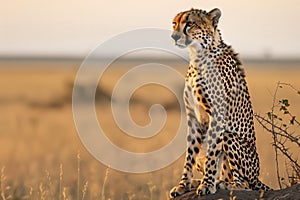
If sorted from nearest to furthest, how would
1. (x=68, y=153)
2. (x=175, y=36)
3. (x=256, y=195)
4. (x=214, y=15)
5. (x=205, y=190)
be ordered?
1. (x=256, y=195)
2. (x=205, y=190)
3. (x=175, y=36)
4. (x=214, y=15)
5. (x=68, y=153)

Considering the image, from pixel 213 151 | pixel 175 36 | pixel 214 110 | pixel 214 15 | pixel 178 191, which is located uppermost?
pixel 214 15

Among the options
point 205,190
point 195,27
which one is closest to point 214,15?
point 195,27

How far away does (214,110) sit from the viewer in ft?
20.6

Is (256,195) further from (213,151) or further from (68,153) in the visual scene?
(68,153)

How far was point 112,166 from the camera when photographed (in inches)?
473

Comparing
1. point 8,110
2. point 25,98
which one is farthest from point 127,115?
point 25,98

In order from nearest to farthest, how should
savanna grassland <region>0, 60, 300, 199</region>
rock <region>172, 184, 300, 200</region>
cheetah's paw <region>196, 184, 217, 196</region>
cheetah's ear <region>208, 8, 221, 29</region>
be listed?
rock <region>172, 184, 300, 200</region>, cheetah's paw <region>196, 184, 217, 196</region>, cheetah's ear <region>208, 8, 221, 29</region>, savanna grassland <region>0, 60, 300, 199</region>

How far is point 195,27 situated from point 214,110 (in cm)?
60

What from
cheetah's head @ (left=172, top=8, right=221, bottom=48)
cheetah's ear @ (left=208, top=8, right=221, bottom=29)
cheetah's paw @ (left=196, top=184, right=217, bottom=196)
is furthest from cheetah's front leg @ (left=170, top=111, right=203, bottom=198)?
cheetah's ear @ (left=208, top=8, right=221, bottom=29)

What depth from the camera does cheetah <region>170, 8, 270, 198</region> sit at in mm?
6273

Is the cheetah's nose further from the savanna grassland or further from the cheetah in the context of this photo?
the savanna grassland

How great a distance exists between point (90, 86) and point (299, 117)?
10133 millimetres

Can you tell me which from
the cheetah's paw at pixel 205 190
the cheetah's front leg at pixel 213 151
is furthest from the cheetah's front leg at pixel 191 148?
the cheetah's paw at pixel 205 190

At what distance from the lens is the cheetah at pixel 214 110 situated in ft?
20.6
